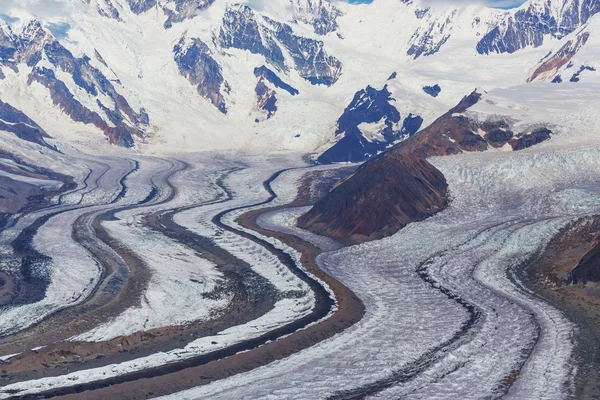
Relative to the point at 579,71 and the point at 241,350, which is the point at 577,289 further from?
the point at 579,71

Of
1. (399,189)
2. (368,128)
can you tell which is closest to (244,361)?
(399,189)

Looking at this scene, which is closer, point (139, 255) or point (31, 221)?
point (139, 255)

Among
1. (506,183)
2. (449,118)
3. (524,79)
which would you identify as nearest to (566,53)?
(524,79)

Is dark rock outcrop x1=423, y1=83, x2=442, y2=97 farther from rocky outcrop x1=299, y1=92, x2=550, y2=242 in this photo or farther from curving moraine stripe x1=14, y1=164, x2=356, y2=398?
curving moraine stripe x1=14, y1=164, x2=356, y2=398

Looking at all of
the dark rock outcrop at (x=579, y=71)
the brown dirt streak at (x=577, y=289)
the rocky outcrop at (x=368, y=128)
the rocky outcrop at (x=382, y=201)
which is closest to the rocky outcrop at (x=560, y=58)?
the dark rock outcrop at (x=579, y=71)

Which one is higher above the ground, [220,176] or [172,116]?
[172,116]

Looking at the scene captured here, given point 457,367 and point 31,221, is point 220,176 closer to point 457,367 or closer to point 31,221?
point 31,221
